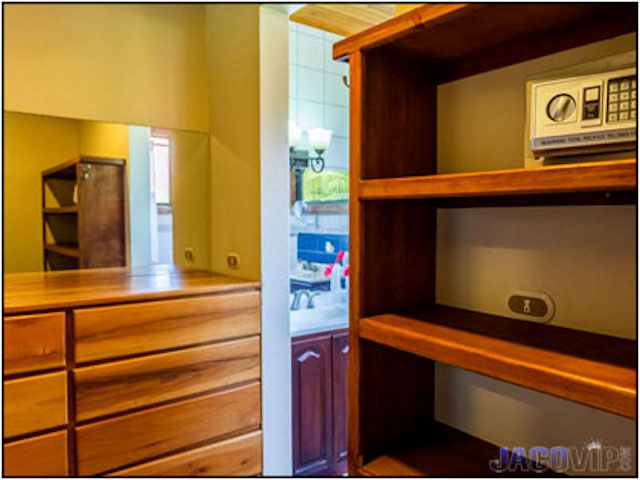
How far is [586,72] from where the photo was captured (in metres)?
0.73

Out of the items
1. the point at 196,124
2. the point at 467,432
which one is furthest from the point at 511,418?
the point at 196,124

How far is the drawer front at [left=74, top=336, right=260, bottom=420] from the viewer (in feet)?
5.13

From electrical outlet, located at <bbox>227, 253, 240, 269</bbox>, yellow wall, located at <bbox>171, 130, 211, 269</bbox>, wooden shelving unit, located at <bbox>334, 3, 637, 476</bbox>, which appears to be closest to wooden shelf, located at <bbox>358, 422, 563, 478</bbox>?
wooden shelving unit, located at <bbox>334, 3, 637, 476</bbox>

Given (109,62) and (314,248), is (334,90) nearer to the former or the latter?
(314,248)

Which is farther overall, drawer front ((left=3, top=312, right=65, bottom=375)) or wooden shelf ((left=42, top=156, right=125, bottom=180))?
wooden shelf ((left=42, top=156, right=125, bottom=180))

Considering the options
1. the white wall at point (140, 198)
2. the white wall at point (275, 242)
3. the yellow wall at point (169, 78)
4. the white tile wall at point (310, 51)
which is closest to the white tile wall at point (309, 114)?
the white tile wall at point (310, 51)

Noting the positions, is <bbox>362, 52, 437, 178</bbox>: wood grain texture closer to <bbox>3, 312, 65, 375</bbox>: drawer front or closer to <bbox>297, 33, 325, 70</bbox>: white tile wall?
<bbox>3, 312, 65, 375</bbox>: drawer front

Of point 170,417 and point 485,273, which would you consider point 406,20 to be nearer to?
point 485,273

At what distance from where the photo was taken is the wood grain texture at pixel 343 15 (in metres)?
1.97

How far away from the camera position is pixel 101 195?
6.81ft

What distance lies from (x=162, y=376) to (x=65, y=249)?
79cm

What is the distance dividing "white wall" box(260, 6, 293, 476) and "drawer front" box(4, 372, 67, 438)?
2.51ft

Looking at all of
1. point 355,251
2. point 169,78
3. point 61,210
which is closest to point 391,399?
point 355,251

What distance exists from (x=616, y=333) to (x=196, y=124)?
6.45ft
